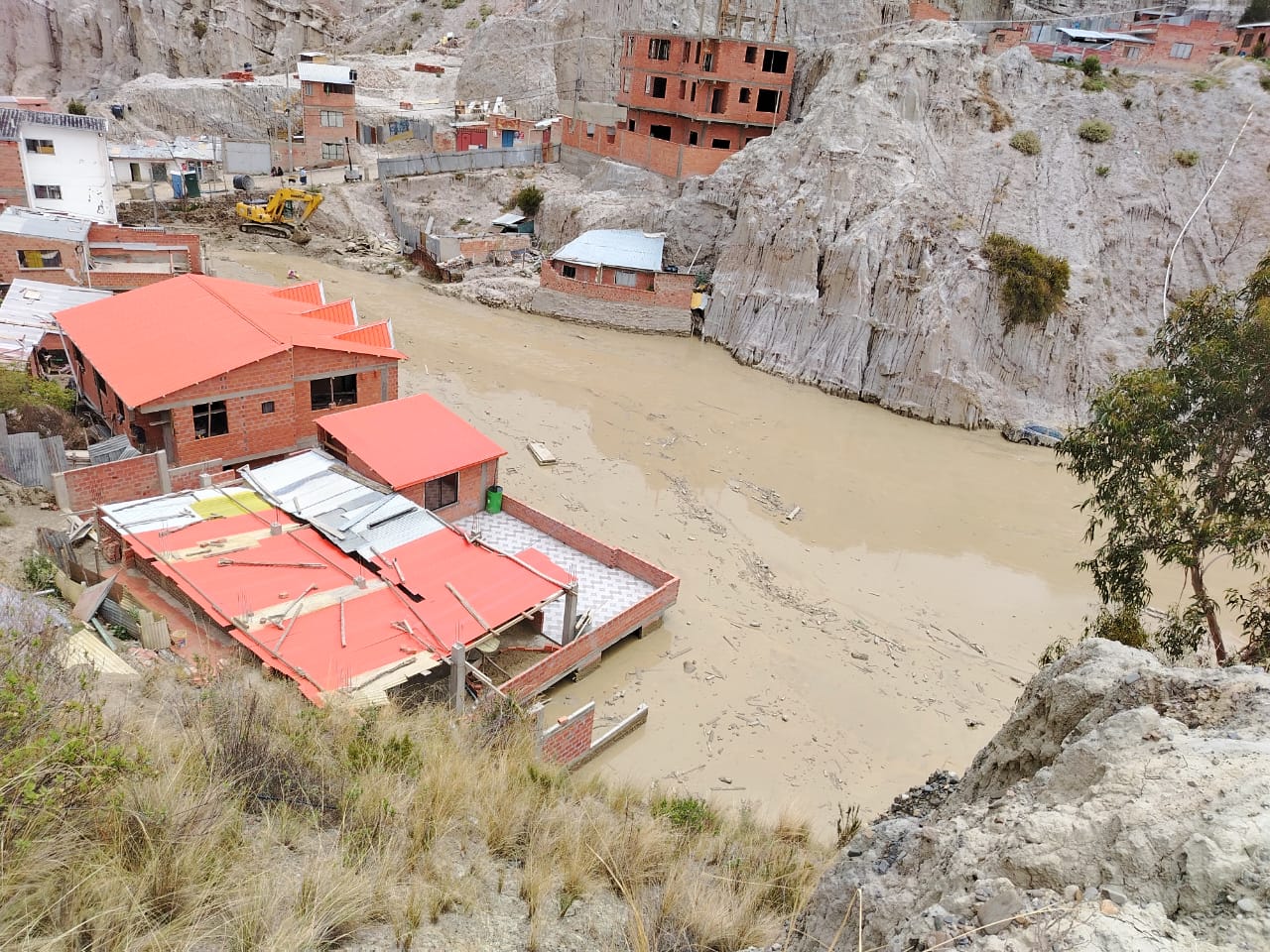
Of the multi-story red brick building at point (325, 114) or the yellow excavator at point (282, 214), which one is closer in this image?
the yellow excavator at point (282, 214)

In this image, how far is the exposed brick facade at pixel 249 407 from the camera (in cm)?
1650

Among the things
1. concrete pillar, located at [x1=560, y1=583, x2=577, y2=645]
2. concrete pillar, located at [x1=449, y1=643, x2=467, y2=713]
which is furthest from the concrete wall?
concrete pillar, located at [x1=449, y1=643, x2=467, y2=713]

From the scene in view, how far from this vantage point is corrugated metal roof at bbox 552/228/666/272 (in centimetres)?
3400

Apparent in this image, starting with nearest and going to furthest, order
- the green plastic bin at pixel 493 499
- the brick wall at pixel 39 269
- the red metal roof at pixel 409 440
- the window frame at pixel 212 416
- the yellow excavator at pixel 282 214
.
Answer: the red metal roof at pixel 409 440, the window frame at pixel 212 416, the green plastic bin at pixel 493 499, the brick wall at pixel 39 269, the yellow excavator at pixel 282 214

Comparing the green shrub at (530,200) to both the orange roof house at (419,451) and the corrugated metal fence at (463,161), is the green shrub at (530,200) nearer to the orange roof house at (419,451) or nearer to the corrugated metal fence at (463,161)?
the corrugated metal fence at (463,161)

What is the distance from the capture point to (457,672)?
11.8 meters

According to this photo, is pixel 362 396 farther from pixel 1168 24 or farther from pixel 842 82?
pixel 1168 24

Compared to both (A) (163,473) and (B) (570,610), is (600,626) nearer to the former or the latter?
Result: (B) (570,610)

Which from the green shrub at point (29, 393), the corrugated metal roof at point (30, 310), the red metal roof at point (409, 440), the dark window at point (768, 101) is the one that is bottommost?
the red metal roof at point (409, 440)

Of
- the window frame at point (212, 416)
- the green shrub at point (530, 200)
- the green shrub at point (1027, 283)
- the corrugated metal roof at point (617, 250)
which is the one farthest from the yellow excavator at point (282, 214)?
the green shrub at point (1027, 283)

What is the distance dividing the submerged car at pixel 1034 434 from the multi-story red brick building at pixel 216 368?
2079 centimetres

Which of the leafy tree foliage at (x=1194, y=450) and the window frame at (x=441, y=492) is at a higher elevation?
the leafy tree foliage at (x=1194, y=450)

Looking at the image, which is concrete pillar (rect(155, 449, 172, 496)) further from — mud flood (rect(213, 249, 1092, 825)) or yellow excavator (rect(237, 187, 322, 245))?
yellow excavator (rect(237, 187, 322, 245))

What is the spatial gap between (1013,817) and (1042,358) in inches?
1132
